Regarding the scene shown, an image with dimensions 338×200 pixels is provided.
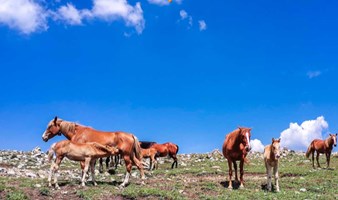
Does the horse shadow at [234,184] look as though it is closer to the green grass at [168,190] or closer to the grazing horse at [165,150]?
the green grass at [168,190]

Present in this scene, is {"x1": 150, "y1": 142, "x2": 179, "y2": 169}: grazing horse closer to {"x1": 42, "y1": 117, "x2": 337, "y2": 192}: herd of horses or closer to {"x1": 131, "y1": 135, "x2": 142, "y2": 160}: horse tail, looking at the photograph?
{"x1": 42, "y1": 117, "x2": 337, "y2": 192}: herd of horses

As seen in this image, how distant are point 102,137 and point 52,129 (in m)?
2.65

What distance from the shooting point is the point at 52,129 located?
19016 millimetres

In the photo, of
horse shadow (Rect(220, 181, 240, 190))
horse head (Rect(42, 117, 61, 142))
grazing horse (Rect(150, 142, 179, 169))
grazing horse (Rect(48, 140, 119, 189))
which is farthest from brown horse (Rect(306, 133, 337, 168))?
horse head (Rect(42, 117, 61, 142))

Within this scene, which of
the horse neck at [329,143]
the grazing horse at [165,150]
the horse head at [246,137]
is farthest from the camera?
the grazing horse at [165,150]

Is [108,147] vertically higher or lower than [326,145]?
lower

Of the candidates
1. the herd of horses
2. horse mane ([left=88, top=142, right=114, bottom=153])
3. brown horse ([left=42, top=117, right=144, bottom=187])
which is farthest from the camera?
brown horse ([left=42, top=117, right=144, bottom=187])

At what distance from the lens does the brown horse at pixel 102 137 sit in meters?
17.6

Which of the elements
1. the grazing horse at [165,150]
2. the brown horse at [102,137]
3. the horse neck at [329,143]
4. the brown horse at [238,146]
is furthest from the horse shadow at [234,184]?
the grazing horse at [165,150]

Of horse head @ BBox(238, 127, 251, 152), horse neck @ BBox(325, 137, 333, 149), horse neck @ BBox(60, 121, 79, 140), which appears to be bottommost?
horse head @ BBox(238, 127, 251, 152)

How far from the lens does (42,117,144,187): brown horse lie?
17.6 m

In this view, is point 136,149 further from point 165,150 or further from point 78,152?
point 165,150

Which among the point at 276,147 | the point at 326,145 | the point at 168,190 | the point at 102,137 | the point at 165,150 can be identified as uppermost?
the point at 165,150

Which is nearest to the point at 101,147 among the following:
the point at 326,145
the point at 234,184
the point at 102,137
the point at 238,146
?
the point at 102,137
